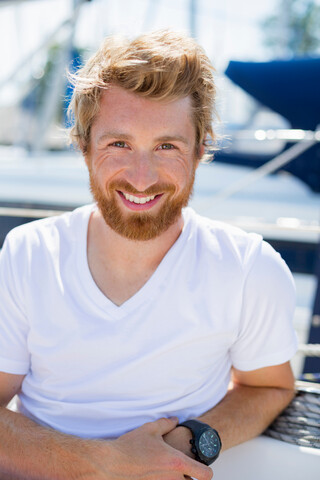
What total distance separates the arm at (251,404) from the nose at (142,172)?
0.58 m

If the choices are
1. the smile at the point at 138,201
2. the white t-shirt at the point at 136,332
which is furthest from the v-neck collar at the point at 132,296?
the smile at the point at 138,201

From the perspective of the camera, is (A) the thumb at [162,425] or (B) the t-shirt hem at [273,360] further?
(B) the t-shirt hem at [273,360]

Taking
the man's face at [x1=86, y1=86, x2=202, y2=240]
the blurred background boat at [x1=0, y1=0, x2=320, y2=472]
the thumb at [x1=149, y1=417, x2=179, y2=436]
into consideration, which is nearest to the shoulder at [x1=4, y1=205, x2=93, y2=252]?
the man's face at [x1=86, y1=86, x2=202, y2=240]

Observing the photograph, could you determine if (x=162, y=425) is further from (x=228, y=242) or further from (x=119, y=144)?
(x=119, y=144)

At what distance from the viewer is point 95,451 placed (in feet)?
4.09

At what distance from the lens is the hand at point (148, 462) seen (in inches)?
48.6

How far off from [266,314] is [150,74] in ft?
2.22

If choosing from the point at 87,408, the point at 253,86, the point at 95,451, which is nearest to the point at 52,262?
the point at 87,408

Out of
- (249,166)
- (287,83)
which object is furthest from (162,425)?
(249,166)

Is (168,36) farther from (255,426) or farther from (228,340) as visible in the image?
(255,426)

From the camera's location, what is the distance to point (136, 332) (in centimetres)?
137

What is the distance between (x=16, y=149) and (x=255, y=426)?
296 inches

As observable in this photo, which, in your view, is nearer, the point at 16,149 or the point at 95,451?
the point at 95,451

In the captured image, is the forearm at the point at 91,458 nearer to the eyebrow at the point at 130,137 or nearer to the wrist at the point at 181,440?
the wrist at the point at 181,440
